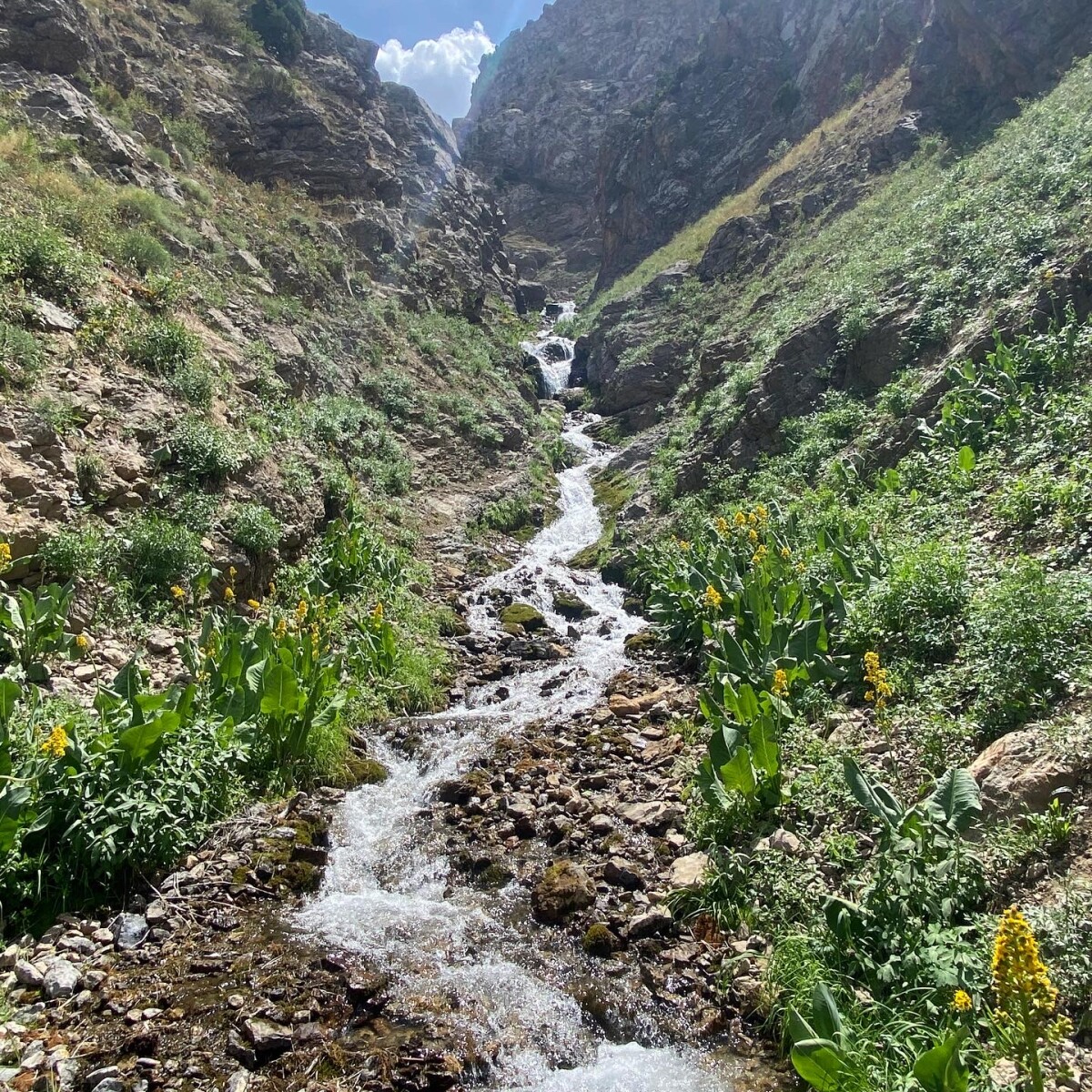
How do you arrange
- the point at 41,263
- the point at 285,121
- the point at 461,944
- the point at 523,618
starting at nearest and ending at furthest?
the point at 461,944
the point at 41,263
the point at 523,618
the point at 285,121

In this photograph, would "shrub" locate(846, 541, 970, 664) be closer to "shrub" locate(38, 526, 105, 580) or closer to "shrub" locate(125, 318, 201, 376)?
"shrub" locate(38, 526, 105, 580)

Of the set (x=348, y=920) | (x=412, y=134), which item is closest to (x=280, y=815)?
(x=348, y=920)

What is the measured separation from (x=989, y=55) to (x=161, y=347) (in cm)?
2811

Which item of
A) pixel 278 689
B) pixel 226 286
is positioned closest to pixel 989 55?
pixel 226 286

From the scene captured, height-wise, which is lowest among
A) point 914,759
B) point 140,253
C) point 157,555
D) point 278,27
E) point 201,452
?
point 914,759

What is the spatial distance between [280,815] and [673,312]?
86.9ft

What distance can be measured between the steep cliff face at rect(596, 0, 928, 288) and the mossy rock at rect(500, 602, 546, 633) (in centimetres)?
3301

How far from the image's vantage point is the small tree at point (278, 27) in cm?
2861

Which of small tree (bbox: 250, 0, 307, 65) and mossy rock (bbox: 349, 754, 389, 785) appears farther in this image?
small tree (bbox: 250, 0, 307, 65)

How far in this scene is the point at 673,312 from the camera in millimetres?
28375

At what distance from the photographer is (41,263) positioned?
10.2 metres

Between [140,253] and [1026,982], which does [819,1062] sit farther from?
[140,253]

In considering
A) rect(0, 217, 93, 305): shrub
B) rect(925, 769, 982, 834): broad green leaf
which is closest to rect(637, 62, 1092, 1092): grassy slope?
rect(925, 769, 982, 834): broad green leaf

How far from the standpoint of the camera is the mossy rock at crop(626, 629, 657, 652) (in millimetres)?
10641
